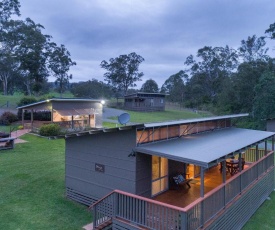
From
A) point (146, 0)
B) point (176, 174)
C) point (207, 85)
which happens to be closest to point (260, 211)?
point (176, 174)

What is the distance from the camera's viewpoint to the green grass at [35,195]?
9.19 m

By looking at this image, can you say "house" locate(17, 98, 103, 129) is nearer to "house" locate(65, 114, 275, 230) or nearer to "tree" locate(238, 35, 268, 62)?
"house" locate(65, 114, 275, 230)

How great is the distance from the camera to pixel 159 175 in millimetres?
9914

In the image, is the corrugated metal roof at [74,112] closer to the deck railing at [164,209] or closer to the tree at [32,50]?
the deck railing at [164,209]

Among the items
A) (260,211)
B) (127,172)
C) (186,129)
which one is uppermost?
(186,129)

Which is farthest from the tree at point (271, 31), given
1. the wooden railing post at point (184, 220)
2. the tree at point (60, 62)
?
the wooden railing post at point (184, 220)

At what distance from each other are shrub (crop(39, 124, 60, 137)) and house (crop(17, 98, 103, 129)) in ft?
7.49

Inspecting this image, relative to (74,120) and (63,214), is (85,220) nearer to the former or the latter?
(63,214)

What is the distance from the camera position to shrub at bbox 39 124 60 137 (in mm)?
24219

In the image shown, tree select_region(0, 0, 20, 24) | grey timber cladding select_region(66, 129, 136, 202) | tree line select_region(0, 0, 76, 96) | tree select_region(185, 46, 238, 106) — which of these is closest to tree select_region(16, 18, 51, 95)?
tree line select_region(0, 0, 76, 96)

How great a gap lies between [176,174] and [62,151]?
11.1 meters

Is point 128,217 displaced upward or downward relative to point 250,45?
downward

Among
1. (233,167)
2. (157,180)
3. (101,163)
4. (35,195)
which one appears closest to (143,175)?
(157,180)

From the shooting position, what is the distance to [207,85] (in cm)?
6875
